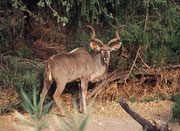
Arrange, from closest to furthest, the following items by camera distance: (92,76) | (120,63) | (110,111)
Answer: (110,111) → (92,76) → (120,63)

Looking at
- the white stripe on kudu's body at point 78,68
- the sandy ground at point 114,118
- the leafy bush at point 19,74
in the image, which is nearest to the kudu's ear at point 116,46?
the white stripe on kudu's body at point 78,68

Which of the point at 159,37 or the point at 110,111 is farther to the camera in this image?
the point at 159,37

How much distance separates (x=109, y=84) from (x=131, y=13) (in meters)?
1.87

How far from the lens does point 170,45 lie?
7.78m

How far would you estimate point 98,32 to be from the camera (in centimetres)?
802

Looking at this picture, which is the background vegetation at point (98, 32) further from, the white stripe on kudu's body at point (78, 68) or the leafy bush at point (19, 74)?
the white stripe on kudu's body at point (78, 68)

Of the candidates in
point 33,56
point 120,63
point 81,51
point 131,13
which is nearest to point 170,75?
point 120,63

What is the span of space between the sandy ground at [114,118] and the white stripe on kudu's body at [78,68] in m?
0.44

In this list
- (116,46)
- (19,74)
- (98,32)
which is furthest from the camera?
(98,32)

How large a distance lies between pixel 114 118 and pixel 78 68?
4.41 ft

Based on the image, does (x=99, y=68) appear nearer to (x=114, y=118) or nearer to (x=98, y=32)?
(x=98, y=32)

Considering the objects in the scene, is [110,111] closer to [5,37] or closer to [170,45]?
[170,45]

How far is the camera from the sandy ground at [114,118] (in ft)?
17.1

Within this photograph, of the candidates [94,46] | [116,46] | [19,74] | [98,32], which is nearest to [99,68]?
[94,46]
